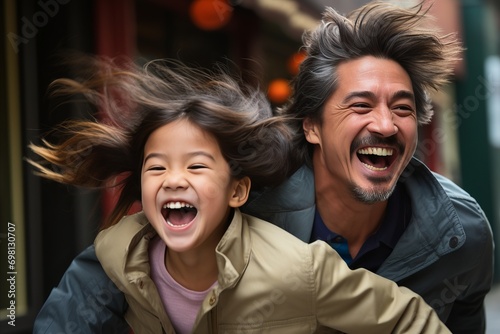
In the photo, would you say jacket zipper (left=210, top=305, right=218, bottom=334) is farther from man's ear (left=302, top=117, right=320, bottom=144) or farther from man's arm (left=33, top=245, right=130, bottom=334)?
man's ear (left=302, top=117, right=320, bottom=144)

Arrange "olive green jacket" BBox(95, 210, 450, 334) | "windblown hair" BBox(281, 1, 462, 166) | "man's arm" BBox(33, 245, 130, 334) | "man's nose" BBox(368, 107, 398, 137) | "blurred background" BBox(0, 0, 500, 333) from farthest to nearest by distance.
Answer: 1. "blurred background" BBox(0, 0, 500, 333)
2. "windblown hair" BBox(281, 1, 462, 166)
3. "man's nose" BBox(368, 107, 398, 137)
4. "man's arm" BBox(33, 245, 130, 334)
5. "olive green jacket" BBox(95, 210, 450, 334)

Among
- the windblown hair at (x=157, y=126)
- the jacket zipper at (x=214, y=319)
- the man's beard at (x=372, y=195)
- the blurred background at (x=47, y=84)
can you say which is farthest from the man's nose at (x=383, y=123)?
the blurred background at (x=47, y=84)

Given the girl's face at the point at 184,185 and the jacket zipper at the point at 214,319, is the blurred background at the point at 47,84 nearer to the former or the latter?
the girl's face at the point at 184,185

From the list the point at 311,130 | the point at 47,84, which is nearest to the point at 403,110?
the point at 311,130

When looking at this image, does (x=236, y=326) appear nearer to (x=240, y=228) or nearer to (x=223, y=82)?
(x=240, y=228)

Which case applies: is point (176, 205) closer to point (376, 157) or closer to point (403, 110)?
point (376, 157)

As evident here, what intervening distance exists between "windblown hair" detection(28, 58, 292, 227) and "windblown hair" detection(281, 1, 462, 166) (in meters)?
0.22

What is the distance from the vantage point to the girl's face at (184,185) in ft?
8.86

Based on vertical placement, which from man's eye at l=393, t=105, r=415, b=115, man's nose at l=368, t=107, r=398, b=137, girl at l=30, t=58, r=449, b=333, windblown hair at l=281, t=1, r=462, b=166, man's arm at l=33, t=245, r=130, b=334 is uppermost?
windblown hair at l=281, t=1, r=462, b=166

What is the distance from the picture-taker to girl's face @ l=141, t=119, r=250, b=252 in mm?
2699

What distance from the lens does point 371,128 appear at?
3.03 metres

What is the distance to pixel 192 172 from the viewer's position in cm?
273

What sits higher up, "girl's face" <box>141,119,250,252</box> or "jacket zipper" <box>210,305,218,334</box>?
"girl's face" <box>141,119,250,252</box>

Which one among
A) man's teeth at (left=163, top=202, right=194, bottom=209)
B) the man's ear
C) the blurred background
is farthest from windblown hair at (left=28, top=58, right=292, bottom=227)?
the blurred background
